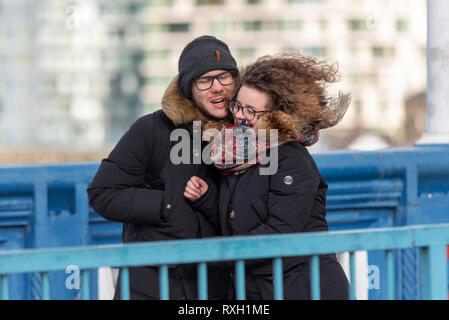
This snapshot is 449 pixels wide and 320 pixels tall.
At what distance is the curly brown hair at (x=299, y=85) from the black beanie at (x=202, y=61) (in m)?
0.11

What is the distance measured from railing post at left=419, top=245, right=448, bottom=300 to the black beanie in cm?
105

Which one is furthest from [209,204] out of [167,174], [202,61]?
[202,61]

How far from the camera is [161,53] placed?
98.9m

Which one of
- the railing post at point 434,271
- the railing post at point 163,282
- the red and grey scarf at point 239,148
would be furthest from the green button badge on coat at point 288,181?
the railing post at point 163,282

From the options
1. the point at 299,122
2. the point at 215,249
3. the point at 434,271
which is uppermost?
the point at 299,122

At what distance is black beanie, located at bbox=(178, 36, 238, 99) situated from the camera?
3.01 metres

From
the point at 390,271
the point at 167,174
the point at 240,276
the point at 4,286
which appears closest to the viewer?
the point at 4,286

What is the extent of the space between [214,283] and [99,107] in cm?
9704

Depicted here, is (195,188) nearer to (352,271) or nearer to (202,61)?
(202,61)

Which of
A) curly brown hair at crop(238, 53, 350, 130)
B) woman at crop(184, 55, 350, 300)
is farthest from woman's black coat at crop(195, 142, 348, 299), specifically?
curly brown hair at crop(238, 53, 350, 130)

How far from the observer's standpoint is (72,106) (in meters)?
98.5

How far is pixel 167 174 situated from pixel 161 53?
97.1 m

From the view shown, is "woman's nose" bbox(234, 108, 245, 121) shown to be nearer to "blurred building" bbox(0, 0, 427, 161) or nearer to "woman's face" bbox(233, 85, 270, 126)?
"woman's face" bbox(233, 85, 270, 126)

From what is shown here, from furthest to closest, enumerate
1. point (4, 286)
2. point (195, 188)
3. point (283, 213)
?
A: point (195, 188) → point (283, 213) → point (4, 286)
